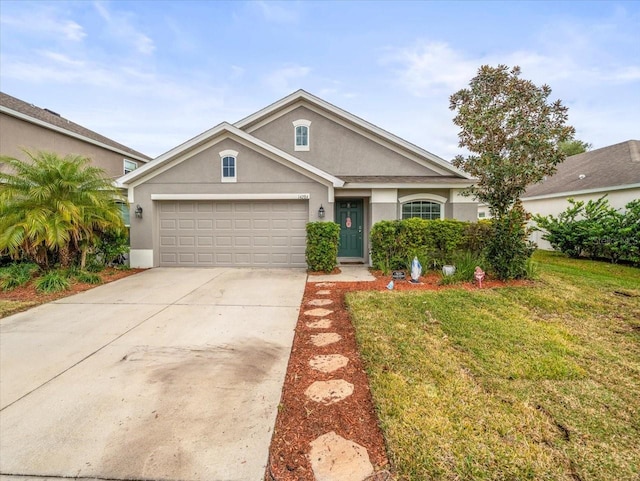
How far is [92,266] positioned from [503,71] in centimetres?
1254

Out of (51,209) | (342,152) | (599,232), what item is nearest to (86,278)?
(51,209)

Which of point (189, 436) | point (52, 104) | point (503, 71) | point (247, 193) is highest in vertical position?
point (52, 104)

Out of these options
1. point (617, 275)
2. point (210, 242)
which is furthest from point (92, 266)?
point (617, 275)

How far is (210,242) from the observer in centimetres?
1052

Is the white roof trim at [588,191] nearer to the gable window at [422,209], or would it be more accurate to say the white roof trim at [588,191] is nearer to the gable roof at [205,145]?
the gable window at [422,209]

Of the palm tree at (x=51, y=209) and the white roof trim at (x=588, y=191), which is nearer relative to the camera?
the palm tree at (x=51, y=209)

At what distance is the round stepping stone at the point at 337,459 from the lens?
2021 millimetres

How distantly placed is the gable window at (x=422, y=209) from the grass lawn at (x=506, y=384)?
5818mm

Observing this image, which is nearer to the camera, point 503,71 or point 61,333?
point 61,333

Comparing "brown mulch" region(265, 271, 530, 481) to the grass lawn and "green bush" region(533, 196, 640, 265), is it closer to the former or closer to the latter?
the grass lawn

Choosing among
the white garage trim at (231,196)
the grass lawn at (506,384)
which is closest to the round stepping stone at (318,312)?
the grass lawn at (506,384)

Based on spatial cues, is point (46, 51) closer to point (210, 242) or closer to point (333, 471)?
point (210, 242)

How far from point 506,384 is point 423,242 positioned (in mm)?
6245

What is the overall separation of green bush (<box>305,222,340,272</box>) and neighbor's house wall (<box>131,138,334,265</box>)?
1127 mm
